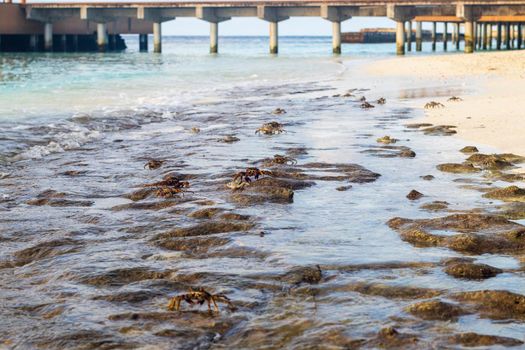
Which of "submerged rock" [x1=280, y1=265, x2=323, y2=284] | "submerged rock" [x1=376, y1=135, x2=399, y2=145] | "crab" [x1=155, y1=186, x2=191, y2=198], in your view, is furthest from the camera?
"submerged rock" [x1=376, y1=135, x2=399, y2=145]

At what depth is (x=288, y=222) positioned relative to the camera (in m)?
7.30

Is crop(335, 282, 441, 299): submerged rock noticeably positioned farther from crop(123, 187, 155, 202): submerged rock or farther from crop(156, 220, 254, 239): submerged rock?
crop(123, 187, 155, 202): submerged rock

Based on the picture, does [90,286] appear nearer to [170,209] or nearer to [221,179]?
[170,209]

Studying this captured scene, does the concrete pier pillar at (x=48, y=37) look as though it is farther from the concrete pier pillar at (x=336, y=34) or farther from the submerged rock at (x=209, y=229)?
the submerged rock at (x=209, y=229)

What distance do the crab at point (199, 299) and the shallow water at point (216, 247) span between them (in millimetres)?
59

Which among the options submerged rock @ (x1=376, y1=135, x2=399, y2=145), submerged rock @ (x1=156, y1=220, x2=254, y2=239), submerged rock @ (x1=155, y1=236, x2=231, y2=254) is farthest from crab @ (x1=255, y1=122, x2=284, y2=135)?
submerged rock @ (x1=155, y1=236, x2=231, y2=254)

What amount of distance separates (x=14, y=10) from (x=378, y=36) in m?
80.2

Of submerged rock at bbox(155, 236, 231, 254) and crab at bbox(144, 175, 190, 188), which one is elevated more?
crab at bbox(144, 175, 190, 188)

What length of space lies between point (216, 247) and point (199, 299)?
4.69 feet

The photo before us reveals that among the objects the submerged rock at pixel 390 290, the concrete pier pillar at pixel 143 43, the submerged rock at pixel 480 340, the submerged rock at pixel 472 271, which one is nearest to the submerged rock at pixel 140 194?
the submerged rock at pixel 390 290

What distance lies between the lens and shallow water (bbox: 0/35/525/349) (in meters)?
4.70

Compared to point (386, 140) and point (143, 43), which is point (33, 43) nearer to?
point (143, 43)

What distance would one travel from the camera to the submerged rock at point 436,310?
189 inches

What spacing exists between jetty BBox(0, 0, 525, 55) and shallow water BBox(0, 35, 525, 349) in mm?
52202
